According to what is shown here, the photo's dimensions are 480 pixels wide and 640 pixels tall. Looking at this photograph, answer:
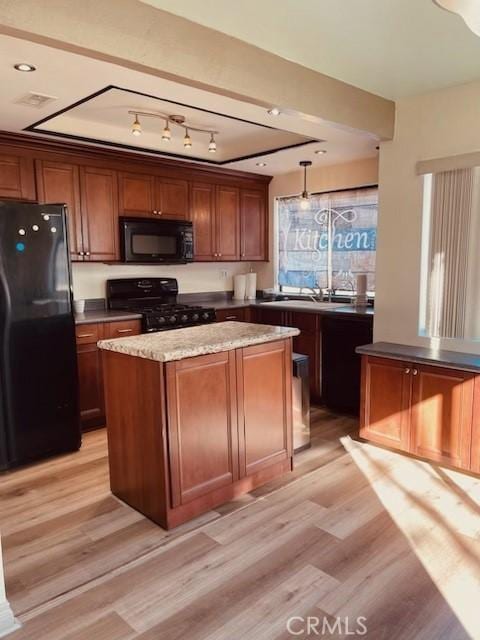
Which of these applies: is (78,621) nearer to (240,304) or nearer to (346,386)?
(346,386)

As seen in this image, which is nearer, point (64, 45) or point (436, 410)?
point (64, 45)

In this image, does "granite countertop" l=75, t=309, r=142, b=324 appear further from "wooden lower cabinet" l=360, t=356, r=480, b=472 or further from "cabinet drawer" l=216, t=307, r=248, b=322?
"wooden lower cabinet" l=360, t=356, r=480, b=472

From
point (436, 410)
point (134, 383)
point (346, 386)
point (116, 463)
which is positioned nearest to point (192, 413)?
point (134, 383)

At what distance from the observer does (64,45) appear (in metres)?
1.83

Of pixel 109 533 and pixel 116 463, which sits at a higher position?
pixel 116 463

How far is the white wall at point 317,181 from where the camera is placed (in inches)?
183

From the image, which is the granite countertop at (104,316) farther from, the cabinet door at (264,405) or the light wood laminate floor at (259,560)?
the cabinet door at (264,405)

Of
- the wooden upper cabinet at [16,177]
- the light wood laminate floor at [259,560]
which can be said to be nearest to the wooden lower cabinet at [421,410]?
the light wood laminate floor at [259,560]

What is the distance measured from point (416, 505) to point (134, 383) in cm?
176

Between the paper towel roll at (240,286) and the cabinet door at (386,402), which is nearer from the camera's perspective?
the cabinet door at (386,402)

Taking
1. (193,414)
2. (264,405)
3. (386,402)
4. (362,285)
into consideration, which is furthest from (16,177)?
(386,402)

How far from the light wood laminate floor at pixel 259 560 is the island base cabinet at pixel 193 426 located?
13 cm

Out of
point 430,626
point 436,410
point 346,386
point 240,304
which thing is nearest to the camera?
point 430,626

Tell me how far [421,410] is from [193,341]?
1.68m
